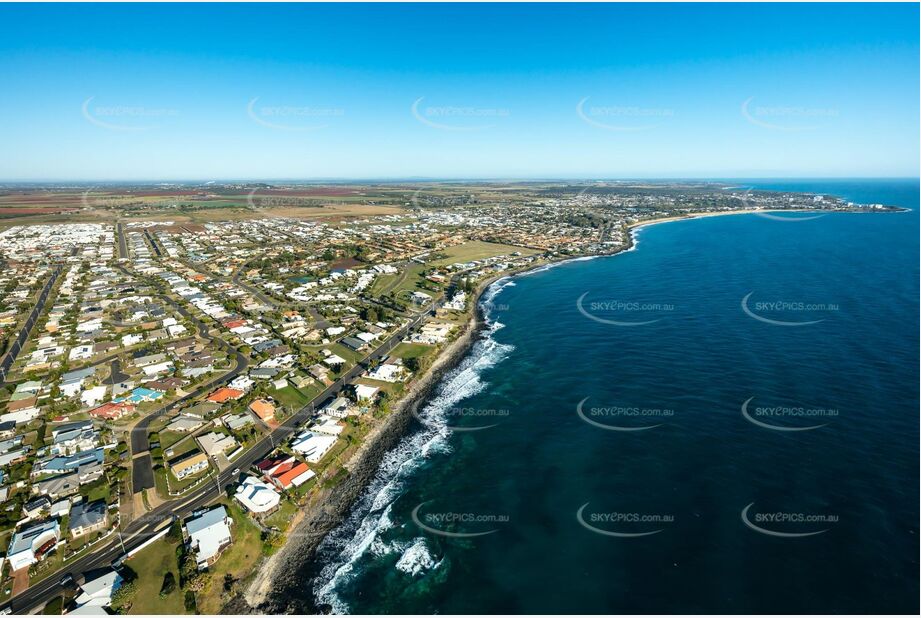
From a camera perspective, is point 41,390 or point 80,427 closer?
point 80,427

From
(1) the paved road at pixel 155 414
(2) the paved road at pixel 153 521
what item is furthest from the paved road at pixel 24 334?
(2) the paved road at pixel 153 521

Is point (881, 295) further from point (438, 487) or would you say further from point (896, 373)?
point (438, 487)

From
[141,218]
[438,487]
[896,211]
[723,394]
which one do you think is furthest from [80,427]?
[896,211]

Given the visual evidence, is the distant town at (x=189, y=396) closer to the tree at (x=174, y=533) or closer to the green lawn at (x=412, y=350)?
the tree at (x=174, y=533)

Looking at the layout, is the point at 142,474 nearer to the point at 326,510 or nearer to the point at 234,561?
the point at 234,561

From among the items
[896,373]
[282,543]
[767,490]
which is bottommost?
[282,543]

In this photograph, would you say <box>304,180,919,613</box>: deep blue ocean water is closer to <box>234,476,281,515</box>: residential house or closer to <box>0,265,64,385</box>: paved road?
<box>234,476,281,515</box>: residential house
